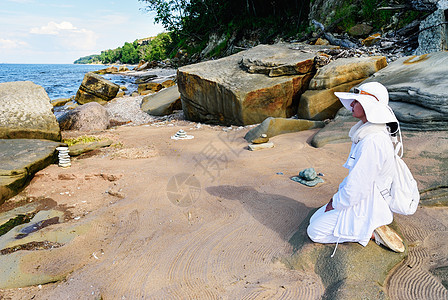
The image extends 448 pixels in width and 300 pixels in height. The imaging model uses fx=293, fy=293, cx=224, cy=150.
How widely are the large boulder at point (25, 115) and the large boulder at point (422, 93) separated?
287 inches

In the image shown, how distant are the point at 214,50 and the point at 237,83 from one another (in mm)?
18972

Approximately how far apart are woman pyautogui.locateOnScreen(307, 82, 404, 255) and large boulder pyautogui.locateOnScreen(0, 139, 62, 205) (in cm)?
448

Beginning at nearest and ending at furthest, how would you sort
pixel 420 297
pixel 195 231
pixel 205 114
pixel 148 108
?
pixel 420 297 → pixel 195 231 → pixel 205 114 → pixel 148 108

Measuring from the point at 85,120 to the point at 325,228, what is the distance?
31.8 ft

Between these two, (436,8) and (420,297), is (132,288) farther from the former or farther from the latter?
(436,8)

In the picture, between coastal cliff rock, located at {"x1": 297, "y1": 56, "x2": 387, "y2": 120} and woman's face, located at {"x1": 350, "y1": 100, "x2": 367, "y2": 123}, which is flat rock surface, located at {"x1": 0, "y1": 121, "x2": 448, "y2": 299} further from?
coastal cliff rock, located at {"x1": 297, "y1": 56, "x2": 387, "y2": 120}

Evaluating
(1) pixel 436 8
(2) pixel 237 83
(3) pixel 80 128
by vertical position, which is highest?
(1) pixel 436 8

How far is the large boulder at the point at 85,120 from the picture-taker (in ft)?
33.3

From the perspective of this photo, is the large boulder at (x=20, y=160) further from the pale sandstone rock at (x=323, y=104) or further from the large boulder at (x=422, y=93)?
the large boulder at (x=422, y=93)

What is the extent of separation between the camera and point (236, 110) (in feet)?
27.0

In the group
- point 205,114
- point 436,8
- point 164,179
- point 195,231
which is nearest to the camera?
point 195,231

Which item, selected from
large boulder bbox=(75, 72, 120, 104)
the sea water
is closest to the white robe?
large boulder bbox=(75, 72, 120, 104)

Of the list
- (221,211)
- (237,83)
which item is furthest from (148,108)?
(221,211)

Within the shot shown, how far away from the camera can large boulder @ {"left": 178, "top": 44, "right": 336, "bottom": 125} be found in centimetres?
809
